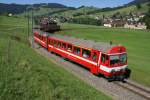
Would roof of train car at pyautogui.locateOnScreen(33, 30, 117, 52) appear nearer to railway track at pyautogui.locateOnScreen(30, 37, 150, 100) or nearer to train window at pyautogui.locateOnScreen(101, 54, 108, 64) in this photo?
train window at pyautogui.locateOnScreen(101, 54, 108, 64)

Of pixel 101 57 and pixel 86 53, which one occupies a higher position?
pixel 101 57

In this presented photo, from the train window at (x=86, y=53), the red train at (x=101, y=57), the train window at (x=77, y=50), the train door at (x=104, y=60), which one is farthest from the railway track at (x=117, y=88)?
the train window at (x=77, y=50)

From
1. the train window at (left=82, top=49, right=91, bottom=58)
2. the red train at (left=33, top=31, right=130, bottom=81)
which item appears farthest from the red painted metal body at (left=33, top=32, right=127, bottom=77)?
the train window at (left=82, top=49, right=91, bottom=58)

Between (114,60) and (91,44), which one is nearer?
(114,60)

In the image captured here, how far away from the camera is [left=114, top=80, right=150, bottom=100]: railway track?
22016mm

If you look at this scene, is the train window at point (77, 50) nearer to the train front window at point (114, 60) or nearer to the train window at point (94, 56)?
the train window at point (94, 56)

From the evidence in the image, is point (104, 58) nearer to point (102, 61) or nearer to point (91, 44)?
point (102, 61)

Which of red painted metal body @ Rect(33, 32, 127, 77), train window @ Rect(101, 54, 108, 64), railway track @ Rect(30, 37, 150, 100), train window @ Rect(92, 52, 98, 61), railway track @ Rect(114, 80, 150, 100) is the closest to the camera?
railway track @ Rect(30, 37, 150, 100)

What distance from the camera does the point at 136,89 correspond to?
2359 centimetres

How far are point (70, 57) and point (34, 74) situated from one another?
14.7 m

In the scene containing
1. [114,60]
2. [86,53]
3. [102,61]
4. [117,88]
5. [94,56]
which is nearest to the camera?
[117,88]

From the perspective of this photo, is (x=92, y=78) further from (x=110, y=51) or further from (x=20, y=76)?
(x=20, y=76)

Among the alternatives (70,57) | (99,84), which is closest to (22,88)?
(99,84)

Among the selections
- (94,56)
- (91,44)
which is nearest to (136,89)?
(94,56)
